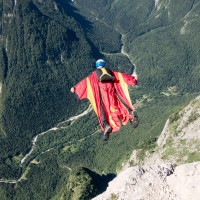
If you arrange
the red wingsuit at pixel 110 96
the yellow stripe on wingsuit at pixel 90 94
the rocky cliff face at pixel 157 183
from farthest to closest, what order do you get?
the yellow stripe on wingsuit at pixel 90 94
the red wingsuit at pixel 110 96
the rocky cliff face at pixel 157 183

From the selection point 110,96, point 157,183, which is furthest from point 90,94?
point 157,183

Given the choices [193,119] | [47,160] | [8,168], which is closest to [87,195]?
[193,119]

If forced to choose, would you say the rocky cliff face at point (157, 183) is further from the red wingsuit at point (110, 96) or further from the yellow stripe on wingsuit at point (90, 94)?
the yellow stripe on wingsuit at point (90, 94)

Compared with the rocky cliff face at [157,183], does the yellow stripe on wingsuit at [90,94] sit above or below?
above

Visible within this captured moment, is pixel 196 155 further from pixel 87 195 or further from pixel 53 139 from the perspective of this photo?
pixel 53 139

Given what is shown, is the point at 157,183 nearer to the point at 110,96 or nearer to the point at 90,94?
the point at 110,96

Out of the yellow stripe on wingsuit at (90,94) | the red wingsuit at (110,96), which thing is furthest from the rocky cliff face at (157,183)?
the yellow stripe on wingsuit at (90,94)

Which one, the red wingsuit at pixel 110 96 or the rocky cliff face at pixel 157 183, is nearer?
the rocky cliff face at pixel 157 183

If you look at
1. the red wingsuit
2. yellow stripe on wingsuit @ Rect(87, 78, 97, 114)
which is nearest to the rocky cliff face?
the red wingsuit

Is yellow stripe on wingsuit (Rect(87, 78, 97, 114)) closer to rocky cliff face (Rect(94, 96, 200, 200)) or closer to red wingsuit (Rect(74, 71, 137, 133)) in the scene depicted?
red wingsuit (Rect(74, 71, 137, 133))
